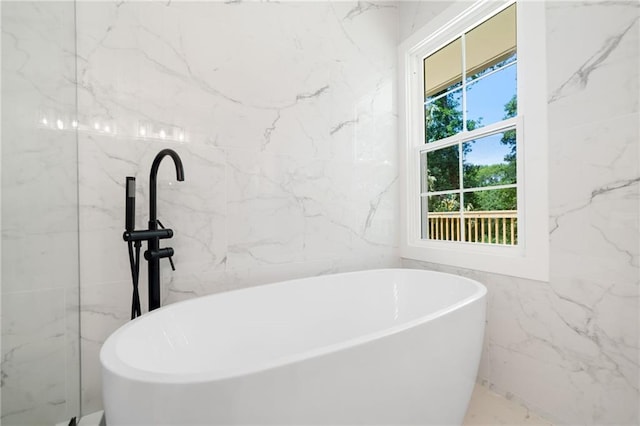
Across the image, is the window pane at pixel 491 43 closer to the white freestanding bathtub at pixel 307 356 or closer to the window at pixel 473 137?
the window at pixel 473 137

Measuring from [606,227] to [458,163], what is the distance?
934 mm

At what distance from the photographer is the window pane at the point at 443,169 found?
84.2 inches

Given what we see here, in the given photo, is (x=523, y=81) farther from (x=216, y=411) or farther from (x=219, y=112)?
(x=216, y=411)

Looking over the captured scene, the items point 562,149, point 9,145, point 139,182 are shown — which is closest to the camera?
point 9,145

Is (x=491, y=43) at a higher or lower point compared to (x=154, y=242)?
higher

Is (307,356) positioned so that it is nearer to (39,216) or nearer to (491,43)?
(39,216)

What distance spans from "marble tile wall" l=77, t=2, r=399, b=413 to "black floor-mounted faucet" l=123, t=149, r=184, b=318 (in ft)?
0.54

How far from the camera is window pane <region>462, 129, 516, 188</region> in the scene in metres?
1.81

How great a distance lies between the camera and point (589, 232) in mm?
1348

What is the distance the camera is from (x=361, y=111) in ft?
7.36

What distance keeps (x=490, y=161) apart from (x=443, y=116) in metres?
0.52

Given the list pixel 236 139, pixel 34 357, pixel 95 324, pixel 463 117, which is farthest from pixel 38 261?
pixel 463 117

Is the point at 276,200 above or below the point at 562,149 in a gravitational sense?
below

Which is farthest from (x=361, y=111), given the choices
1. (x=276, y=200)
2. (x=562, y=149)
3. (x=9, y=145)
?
(x=9, y=145)
